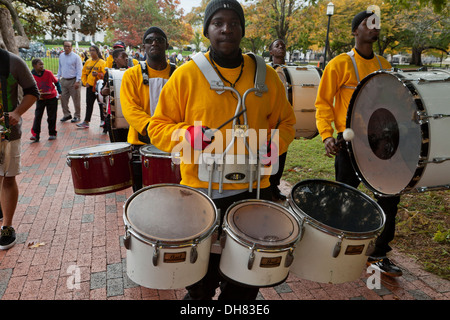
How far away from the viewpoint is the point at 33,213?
13.9 feet

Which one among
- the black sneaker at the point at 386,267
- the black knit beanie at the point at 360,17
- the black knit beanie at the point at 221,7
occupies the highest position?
the black knit beanie at the point at 360,17

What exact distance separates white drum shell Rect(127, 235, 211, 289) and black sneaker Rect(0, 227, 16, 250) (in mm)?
2402

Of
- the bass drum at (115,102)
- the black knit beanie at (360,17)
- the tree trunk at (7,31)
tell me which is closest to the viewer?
the black knit beanie at (360,17)

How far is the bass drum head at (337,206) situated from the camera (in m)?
2.01

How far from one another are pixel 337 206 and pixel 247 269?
80cm

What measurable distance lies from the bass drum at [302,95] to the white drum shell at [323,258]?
316 centimetres

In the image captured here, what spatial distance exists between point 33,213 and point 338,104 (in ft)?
12.6

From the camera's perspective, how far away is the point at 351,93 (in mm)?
3104

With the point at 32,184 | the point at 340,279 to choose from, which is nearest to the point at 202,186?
the point at 340,279

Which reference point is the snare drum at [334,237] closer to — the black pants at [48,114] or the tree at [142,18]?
the black pants at [48,114]

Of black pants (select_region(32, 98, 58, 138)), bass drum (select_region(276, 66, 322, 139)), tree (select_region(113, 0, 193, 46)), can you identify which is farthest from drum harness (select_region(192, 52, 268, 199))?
tree (select_region(113, 0, 193, 46))

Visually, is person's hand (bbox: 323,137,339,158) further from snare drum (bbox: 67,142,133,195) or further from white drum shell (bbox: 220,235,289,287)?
snare drum (bbox: 67,142,133,195)

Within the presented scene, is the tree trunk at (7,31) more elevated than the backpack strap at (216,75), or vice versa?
the tree trunk at (7,31)

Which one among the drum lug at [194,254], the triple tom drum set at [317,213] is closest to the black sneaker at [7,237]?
the triple tom drum set at [317,213]
